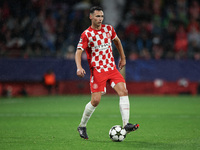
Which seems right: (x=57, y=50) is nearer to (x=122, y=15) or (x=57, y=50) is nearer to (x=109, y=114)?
Result: (x=122, y=15)

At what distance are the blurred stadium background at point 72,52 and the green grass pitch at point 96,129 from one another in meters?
5.79

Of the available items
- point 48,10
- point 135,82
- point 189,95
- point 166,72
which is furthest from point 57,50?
point 189,95

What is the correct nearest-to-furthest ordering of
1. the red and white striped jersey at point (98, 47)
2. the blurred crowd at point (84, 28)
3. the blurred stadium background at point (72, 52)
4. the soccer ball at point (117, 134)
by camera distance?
1. the soccer ball at point (117, 134)
2. the red and white striped jersey at point (98, 47)
3. the blurred stadium background at point (72, 52)
4. the blurred crowd at point (84, 28)

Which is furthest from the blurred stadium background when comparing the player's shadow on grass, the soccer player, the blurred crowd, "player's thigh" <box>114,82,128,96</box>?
the player's shadow on grass

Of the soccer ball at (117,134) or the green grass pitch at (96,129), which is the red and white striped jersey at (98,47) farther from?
the green grass pitch at (96,129)

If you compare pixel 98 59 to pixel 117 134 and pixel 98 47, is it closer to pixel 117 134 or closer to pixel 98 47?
pixel 98 47

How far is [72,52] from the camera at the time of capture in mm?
20312

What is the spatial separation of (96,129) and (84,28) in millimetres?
13190

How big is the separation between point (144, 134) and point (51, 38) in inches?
541

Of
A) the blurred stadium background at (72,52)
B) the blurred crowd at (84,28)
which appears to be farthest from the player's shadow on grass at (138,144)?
the blurred crowd at (84,28)

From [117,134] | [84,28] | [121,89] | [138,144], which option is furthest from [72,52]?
[138,144]

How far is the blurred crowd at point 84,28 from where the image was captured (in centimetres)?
2041

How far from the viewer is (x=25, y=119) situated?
1120 cm

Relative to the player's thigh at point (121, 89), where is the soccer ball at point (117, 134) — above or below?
below
